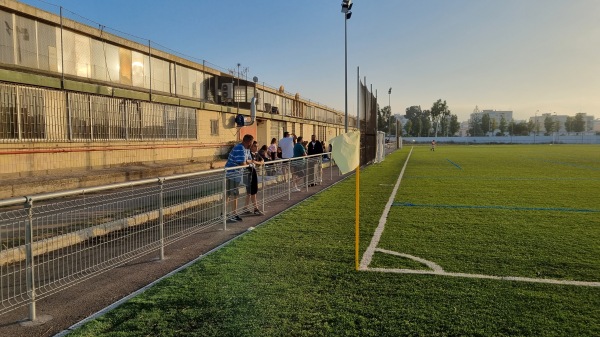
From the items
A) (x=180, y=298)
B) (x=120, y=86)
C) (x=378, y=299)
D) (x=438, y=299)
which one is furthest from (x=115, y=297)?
(x=120, y=86)

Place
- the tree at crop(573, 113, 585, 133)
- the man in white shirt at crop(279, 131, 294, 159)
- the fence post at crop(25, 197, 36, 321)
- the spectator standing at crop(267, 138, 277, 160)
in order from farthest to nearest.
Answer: the tree at crop(573, 113, 585, 133) < the spectator standing at crop(267, 138, 277, 160) < the man in white shirt at crop(279, 131, 294, 159) < the fence post at crop(25, 197, 36, 321)

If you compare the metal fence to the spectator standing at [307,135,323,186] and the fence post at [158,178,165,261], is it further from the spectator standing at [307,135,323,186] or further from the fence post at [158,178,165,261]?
the spectator standing at [307,135,323,186]

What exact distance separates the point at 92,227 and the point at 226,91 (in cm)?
2187

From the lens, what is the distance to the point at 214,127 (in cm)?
2309

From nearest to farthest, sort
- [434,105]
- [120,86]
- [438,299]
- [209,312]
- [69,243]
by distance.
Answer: [209,312] → [438,299] → [69,243] → [120,86] → [434,105]

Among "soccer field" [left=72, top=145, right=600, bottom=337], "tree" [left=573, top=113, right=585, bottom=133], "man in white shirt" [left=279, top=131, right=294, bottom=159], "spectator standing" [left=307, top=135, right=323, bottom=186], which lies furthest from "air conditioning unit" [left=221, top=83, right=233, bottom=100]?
"tree" [left=573, top=113, right=585, bottom=133]

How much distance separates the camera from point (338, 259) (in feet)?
18.2

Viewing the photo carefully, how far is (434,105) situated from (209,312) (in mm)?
167424

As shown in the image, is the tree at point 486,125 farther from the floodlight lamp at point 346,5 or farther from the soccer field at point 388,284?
the soccer field at point 388,284

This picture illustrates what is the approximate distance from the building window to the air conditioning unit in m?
3.18

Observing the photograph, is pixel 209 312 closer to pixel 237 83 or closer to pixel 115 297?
pixel 115 297

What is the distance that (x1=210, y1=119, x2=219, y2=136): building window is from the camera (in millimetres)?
22734

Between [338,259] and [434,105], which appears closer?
[338,259]

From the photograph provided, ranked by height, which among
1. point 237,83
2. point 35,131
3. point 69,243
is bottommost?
point 69,243
